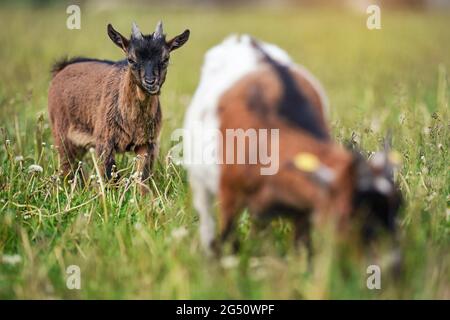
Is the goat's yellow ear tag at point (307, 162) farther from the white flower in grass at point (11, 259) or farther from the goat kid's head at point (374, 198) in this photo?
the white flower in grass at point (11, 259)

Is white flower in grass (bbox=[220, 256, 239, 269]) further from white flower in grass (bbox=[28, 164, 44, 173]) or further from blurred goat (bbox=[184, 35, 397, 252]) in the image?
white flower in grass (bbox=[28, 164, 44, 173])

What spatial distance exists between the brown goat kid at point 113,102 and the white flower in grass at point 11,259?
1492 millimetres

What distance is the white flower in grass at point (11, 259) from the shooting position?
4656 mm

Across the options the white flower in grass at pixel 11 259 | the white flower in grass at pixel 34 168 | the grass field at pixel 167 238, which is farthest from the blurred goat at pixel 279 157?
the white flower in grass at pixel 34 168

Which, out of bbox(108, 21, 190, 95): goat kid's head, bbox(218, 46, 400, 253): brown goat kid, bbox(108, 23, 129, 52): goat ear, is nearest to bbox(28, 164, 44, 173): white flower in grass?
bbox(108, 21, 190, 95): goat kid's head

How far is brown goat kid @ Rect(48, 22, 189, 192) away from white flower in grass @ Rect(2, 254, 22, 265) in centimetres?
149

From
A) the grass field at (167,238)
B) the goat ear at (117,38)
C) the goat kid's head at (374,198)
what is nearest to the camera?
the goat kid's head at (374,198)

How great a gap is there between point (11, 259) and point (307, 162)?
6.30 ft

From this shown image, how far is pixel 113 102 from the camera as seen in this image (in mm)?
6398

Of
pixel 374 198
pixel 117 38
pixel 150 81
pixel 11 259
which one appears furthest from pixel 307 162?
pixel 117 38

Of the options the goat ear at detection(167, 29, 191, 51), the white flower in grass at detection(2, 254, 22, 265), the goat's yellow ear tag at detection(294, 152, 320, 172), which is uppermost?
the goat ear at detection(167, 29, 191, 51)

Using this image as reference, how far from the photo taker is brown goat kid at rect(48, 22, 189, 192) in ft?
19.0

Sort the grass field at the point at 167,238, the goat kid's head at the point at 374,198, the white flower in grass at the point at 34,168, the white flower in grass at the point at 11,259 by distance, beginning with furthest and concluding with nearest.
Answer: the white flower in grass at the point at 34,168 < the white flower in grass at the point at 11,259 < the grass field at the point at 167,238 < the goat kid's head at the point at 374,198

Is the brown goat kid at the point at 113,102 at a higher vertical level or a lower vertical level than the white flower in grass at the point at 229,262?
higher
